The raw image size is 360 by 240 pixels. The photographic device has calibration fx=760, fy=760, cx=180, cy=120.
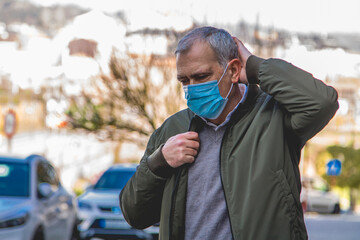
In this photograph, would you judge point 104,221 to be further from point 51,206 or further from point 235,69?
point 235,69

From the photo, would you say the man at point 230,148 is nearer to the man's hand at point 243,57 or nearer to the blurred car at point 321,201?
the man's hand at point 243,57

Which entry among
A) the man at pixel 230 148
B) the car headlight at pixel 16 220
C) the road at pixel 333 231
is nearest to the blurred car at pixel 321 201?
the road at pixel 333 231

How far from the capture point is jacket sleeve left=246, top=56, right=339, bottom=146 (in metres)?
2.50

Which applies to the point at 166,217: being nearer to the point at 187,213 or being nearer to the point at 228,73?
the point at 187,213

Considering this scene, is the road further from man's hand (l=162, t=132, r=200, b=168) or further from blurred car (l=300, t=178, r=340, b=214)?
man's hand (l=162, t=132, r=200, b=168)

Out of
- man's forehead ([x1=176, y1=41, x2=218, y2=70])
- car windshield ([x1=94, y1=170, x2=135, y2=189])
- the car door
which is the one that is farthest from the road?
man's forehead ([x1=176, y1=41, x2=218, y2=70])

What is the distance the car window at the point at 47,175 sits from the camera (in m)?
10.0

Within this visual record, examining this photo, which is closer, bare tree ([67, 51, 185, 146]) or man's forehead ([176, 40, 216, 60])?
man's forehead ([176, 40, 216, 60])

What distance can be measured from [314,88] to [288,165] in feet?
0.88

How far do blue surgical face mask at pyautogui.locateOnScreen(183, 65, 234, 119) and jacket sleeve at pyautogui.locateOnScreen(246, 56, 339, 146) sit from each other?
0.57ft

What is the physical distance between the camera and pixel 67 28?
269 ft

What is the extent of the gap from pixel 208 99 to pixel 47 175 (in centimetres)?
816

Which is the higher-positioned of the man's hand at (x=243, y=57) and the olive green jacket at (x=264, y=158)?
the man's hand at (x=243, y=57)

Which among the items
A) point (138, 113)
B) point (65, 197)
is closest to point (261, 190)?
point (65, 197)
